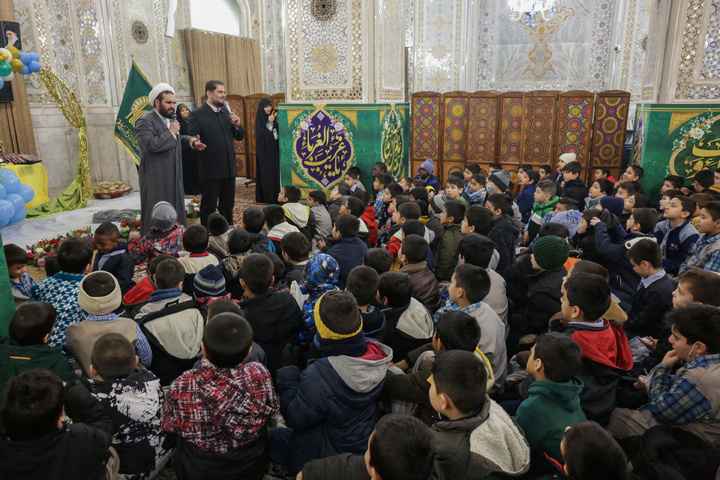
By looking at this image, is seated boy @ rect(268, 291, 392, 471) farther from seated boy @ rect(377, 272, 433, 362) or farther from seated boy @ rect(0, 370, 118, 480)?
seated boy @ rect(0, 370, 118, 480)

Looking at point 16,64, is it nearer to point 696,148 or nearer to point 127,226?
point 127,226

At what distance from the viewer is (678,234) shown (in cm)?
319

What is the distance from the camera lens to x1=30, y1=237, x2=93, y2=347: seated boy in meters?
2.13

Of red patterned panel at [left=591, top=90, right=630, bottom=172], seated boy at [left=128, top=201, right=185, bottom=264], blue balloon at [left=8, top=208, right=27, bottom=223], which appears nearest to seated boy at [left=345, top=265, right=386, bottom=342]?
seated boy at [left=128, top=201, right=185, bottom=264]

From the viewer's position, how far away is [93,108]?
7.27m

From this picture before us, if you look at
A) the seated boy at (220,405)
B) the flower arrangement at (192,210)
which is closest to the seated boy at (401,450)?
the seated boy at (220,405)

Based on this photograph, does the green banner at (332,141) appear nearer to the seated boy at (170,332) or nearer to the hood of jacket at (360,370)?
the seated boy at (170,332)

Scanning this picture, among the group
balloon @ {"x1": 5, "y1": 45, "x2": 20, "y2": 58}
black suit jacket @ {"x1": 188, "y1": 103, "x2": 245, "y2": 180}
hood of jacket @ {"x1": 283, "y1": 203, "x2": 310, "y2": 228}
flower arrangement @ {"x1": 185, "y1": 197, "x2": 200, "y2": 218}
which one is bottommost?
flower arrangement @ {"x1": 185, "y1": 197, "x2": 200, "y2": 218}

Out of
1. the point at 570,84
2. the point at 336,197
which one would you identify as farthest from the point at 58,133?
the point at 570,84

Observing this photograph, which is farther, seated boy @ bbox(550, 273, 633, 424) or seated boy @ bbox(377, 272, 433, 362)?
seated boy @ bbox(377, 272, 433, 362)

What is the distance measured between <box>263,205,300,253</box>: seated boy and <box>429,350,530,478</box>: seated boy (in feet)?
6.55

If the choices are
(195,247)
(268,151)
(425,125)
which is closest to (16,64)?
(268,151)

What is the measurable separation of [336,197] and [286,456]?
117 inches

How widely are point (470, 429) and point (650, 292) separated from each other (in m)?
1.52
